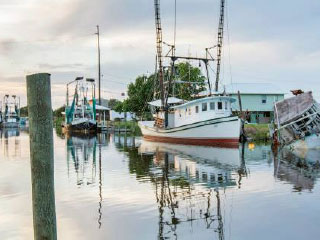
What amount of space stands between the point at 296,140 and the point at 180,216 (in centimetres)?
2675

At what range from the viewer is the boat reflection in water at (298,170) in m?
18.8

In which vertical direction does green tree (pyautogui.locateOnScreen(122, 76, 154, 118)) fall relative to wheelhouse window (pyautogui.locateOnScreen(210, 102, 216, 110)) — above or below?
above

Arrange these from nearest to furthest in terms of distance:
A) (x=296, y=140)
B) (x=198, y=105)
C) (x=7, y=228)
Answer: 1. (x=7, y=228)
2. (x=296, y=140)
3. (x=198, y=105)

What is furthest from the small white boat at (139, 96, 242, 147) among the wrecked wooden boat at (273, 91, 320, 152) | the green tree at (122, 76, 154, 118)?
the green tree at (122, 76, 154, 118)

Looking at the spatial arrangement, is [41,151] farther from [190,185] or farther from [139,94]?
[139,94]

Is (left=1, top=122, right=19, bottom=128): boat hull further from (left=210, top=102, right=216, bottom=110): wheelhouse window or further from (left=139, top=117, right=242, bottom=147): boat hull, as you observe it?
(left=210, top=102, right=216, bottom=110): wheelhouse window

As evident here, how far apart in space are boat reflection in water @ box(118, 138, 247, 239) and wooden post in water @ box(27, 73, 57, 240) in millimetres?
4704

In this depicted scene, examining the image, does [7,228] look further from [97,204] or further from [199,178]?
[199,178]

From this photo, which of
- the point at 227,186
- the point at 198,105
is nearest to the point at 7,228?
the point at 227,186

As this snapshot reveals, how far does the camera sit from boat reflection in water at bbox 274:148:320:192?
61.8 ft

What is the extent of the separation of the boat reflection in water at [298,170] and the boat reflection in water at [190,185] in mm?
2148

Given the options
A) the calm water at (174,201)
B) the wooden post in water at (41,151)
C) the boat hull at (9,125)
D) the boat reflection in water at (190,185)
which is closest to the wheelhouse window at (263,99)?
the boat reflection in water at (190,185)

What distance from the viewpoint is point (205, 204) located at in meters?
14.6

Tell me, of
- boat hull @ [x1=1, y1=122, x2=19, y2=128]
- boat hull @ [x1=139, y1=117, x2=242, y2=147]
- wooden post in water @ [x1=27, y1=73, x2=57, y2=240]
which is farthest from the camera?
boat hull @ [x1=1, y1=122, x2=19, y2=128]
